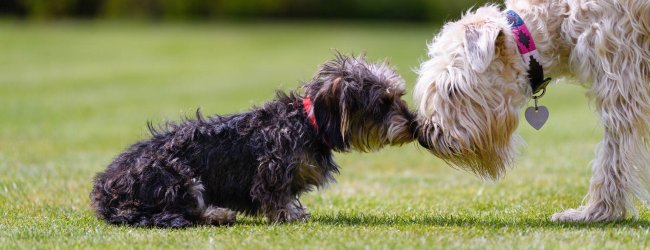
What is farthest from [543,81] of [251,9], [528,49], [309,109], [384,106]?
[251,9]

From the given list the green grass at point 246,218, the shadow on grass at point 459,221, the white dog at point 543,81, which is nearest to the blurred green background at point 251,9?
the green grass at point 246,218

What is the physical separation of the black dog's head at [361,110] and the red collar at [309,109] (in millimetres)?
34

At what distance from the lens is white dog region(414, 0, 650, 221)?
6.48 meters

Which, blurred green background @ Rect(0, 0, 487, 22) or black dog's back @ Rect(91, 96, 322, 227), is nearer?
black dog's back @ Rect(91, 96, 322, 227)

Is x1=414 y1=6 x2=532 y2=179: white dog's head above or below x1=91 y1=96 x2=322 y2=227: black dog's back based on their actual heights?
above

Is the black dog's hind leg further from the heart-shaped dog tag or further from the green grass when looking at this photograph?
the heart-shaped dog tag

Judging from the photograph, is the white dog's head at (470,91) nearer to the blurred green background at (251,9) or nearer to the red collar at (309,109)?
the red collar at (309,109)

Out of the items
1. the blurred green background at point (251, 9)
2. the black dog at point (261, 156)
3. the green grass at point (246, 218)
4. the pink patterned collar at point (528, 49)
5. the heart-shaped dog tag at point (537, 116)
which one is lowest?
the blurred green background at point (251, 9)

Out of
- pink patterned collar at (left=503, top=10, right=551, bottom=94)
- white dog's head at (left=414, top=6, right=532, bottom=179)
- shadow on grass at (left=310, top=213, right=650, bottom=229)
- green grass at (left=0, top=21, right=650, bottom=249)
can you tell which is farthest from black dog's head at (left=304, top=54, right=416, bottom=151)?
pink patterned collar at (left=503, top=10, right=551, bottom=94)

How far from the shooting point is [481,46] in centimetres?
654

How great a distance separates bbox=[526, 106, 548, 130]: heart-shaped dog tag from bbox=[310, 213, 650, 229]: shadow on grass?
2.23 feet

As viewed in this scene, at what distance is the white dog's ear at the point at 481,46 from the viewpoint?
6.54 meters

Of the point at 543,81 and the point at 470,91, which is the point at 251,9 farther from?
the point at 470,91

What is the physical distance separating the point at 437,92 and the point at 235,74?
21939 millimetres
